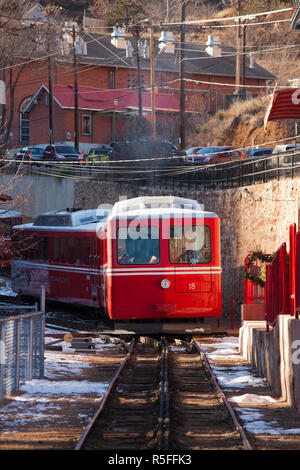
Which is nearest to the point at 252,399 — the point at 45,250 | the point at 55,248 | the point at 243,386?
the point at 243,386

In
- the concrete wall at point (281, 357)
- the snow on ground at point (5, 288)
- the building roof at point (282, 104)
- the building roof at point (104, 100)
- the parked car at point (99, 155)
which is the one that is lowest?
the concrete wall at point (281, 357)

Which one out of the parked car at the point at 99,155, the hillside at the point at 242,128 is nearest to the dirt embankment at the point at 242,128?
the hillside at the point at 242,128

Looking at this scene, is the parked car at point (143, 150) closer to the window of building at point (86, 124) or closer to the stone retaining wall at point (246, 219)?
the window of building at point (86, 124)

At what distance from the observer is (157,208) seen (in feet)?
67.8

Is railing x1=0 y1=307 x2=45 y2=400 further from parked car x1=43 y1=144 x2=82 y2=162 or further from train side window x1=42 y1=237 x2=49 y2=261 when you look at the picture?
parked car x1=43 y1=144 x2=82 y2=162

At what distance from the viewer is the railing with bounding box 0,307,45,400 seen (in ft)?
40.4

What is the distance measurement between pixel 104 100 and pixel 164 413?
63030 millimetres

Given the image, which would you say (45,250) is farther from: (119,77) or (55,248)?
(119,77)

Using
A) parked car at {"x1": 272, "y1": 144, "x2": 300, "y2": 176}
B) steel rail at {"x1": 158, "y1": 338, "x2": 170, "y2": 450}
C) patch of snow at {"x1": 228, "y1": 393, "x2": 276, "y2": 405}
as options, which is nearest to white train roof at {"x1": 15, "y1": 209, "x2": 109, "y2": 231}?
parked car at {"x1": 272, "y1": 144, "x2": 300, "y2": 176}

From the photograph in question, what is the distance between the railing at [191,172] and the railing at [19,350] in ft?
19.6

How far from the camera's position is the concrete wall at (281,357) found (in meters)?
11.1

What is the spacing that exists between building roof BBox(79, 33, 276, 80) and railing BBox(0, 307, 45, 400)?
63.4 meters

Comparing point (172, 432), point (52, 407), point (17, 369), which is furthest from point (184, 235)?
point (172, 432)

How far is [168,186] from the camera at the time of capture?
37062 millimetres
